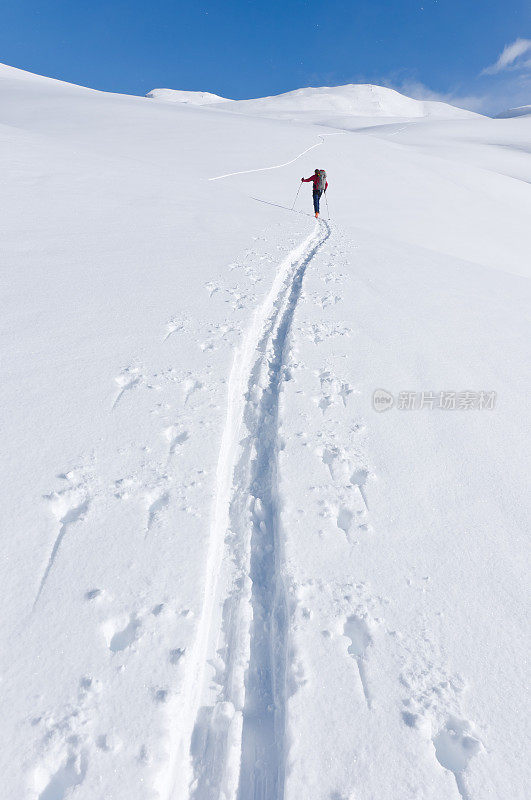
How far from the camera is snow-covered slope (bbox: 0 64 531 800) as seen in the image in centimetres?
181

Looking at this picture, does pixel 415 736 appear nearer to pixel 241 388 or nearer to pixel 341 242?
pixel 241 388

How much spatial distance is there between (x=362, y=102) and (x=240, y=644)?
189 meters

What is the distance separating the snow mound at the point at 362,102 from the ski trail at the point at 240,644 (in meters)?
138

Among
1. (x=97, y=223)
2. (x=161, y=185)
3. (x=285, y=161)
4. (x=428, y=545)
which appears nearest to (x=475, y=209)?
(x=285, y=161)

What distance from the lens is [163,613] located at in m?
2.22

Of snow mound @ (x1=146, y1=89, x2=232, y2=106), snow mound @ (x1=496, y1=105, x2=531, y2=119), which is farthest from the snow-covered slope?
snow mound @ (x1=146, y1=89, x2=232, y2=106)

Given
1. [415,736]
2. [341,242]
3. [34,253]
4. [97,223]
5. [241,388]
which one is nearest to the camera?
[415,736]

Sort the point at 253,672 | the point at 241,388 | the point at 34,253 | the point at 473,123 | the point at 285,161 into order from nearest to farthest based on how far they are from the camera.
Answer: the point at 253,672, the point at 241,388, the point at 34,253, the point at 285,161, the point at 473,123

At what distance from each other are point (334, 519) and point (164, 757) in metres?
1.56

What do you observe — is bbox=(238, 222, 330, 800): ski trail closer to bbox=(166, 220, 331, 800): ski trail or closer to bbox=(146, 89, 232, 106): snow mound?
bbox=(166, 220, 331, 800): ski trail

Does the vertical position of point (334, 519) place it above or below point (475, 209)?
below

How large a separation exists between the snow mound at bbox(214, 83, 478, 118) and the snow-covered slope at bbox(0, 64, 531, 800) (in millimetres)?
135785

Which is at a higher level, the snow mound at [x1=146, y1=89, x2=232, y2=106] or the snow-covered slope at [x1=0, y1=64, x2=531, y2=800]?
the snow mound at [x1=146, y1=89, x2=232, y2=106]

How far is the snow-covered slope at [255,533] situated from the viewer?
1.81m
